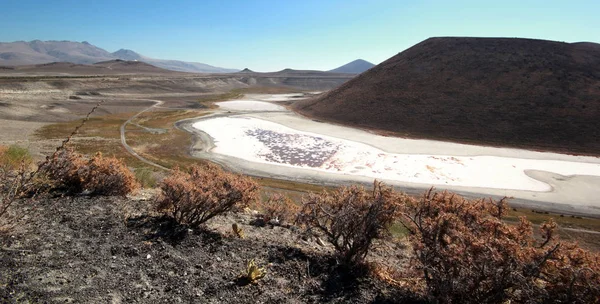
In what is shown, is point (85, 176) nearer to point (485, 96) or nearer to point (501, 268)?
point (501, 268)

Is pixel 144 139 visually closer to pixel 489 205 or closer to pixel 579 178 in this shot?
pixel 489 205

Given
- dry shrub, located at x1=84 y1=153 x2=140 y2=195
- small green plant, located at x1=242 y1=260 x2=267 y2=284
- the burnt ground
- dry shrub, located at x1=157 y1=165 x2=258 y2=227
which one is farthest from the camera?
dry shrub, located at x1=84 y1=153 x2=140 y2=195

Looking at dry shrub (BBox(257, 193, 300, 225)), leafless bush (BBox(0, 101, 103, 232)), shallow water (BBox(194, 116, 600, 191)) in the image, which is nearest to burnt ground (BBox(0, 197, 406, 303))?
leafless bush (BBox(0, 101, 103, 232))

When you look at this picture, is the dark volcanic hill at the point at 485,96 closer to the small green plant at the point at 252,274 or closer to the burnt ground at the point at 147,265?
the burnt ground at the point at 147,265

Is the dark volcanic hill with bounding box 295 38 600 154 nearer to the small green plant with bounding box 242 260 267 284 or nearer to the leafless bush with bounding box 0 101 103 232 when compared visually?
the small green plant with bounding box 242 260 267 284

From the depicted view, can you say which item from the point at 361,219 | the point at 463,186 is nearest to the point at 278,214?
the point at 361,219

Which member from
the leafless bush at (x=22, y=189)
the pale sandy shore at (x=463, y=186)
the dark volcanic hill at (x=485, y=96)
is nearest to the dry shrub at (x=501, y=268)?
the leafless bush at (x=22, y=189)

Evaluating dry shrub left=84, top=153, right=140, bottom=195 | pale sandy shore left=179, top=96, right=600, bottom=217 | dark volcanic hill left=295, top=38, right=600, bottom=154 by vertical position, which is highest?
dark volcanic hill left=295, top=38, right=600, bottom=154
